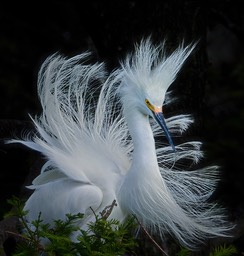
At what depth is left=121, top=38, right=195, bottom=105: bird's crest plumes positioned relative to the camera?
3.92m

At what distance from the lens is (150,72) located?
4.03 metres

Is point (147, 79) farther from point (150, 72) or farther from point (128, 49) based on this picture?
point (128, 49)

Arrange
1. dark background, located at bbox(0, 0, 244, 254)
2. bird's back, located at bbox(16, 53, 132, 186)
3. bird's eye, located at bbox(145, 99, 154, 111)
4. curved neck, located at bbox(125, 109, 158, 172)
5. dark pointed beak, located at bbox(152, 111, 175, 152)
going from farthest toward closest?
dark background, located at bbox(0, 0, 244, 254) < bird's back, located at bbox(16, 53, 132, 186) < curved neck, located at bbox(125, 109, 158, 172) < bird's eye, located at bbox(145, 99, 154, 111) < dark pointed beak, located at bbox(152, 111, 175, 152)

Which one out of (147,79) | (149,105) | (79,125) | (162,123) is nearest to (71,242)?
(162,123)

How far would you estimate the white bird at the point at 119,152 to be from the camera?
404cm

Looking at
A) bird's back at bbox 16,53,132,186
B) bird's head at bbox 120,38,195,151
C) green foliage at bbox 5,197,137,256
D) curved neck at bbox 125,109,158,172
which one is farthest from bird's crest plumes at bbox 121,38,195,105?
green foliage at bbox 5,197,137,256

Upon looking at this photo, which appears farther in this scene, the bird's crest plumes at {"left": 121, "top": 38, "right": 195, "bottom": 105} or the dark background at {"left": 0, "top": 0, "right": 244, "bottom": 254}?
the dark background at {"left": 0, "top": 0, "right": 244, "bottom": 254}

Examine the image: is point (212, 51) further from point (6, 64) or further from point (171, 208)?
point (171, 208)

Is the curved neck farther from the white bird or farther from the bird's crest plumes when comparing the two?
the bird's crest plumes

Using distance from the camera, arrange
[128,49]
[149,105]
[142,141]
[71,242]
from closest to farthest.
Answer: [71,242], [149,105], [142,141], [128,49]

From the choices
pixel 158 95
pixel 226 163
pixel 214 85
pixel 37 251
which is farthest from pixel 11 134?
pixel 214 85

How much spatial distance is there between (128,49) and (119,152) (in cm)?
92

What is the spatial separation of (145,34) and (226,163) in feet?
7.16

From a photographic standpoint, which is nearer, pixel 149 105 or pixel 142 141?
pixel 149 105
